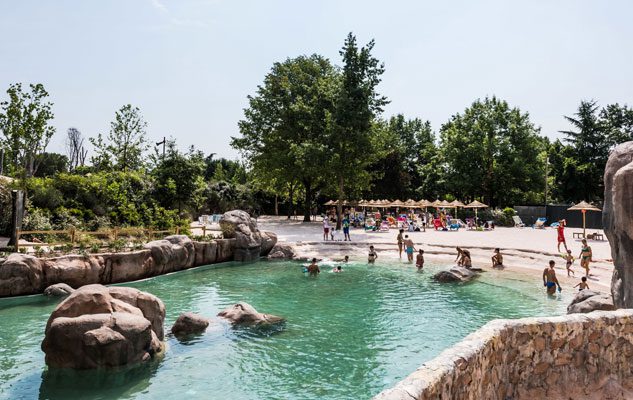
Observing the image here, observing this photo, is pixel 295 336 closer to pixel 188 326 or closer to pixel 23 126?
pixel 188 326

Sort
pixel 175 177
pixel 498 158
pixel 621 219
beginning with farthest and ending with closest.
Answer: pixel 498 158
pixel 175 177
pixel 621 219

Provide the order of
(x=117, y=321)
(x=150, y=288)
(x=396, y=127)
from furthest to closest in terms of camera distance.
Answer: (x=396, y=127)
(x=150, y=288)
(x=117, y=321)

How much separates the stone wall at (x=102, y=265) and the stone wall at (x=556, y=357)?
16428 millimetres

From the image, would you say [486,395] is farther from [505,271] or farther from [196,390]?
[505,271]

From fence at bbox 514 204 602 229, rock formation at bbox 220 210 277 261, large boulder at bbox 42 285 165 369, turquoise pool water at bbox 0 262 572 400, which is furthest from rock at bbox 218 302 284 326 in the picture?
fence at bbox 514 204 602 229

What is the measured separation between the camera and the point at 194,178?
1308 inches

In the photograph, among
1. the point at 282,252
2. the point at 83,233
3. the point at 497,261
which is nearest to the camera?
the point at 83,233

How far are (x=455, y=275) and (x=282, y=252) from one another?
10446mm

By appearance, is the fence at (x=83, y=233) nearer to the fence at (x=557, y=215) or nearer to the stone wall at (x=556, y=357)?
the stone wall at (x=556, y=357)

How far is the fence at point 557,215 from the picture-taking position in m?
37.9

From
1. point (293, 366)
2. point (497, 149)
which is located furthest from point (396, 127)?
point (293, 366)

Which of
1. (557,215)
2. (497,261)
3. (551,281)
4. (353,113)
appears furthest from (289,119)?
(551,281)

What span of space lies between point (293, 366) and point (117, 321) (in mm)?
4006

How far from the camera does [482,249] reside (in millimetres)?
24938
